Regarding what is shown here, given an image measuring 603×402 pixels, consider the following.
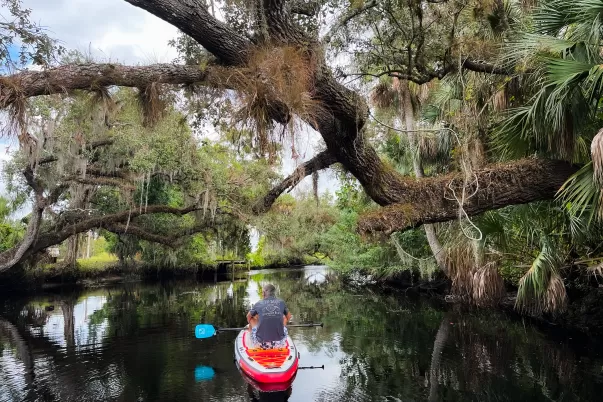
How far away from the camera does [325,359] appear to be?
30.7 ft

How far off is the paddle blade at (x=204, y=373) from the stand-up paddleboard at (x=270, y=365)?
635mm

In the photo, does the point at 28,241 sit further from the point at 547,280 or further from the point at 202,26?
the point at 547,280

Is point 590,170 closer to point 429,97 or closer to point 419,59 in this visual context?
point 419,59

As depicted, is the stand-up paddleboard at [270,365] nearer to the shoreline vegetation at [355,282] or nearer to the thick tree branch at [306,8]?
the thick tree branch at [306,8]

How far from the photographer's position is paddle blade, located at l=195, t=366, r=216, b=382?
8.14m

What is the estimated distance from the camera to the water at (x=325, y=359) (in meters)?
7.30

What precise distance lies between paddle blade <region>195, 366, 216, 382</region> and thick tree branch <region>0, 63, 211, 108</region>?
5219mm

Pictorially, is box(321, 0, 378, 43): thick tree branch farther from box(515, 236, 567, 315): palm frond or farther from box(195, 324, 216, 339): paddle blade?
box(195, 324, 216, 339): paddle blade

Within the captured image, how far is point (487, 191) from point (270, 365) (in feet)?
13.4

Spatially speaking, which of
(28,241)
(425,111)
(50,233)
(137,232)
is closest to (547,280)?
(425,111)

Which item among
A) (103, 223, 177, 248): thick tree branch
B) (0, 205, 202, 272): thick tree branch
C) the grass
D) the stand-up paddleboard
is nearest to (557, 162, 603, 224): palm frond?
the stand-up paddleboard

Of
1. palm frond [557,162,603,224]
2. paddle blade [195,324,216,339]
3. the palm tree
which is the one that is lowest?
paddle blade [195,324,216,339]

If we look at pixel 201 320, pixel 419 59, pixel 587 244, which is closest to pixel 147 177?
pixel 201 320

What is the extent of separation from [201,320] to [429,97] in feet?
32.4
